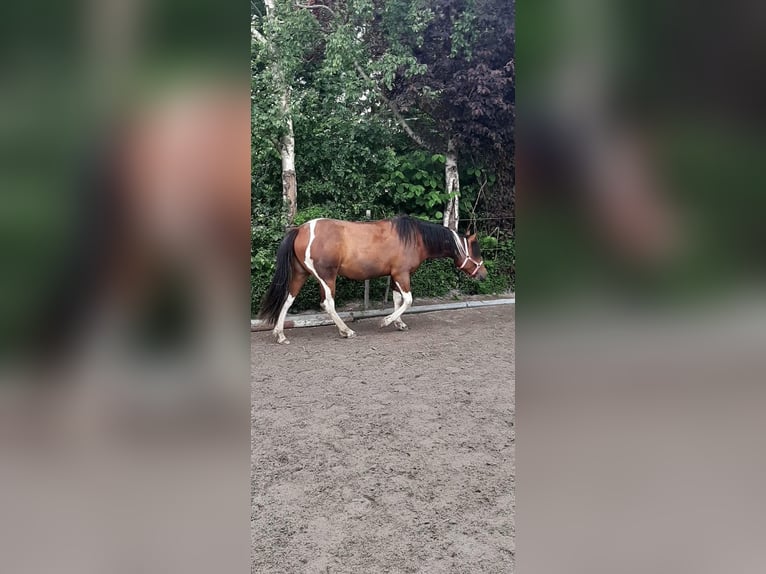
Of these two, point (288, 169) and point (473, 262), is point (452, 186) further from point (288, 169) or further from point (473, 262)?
point (288, 169)

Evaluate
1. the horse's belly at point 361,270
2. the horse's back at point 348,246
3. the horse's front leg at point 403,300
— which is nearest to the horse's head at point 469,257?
the horse's front leg at point 403,300

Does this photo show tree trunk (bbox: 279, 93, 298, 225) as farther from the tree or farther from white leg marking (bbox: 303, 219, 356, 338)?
white leg marking (bbox: 303, 219, 356, 338)

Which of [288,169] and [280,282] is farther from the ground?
[288,169]

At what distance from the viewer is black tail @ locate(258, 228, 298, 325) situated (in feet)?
22.1

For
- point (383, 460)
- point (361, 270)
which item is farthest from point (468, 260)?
point (383, 460)

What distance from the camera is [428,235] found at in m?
7.55

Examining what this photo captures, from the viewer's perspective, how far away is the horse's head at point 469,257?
7770mm
